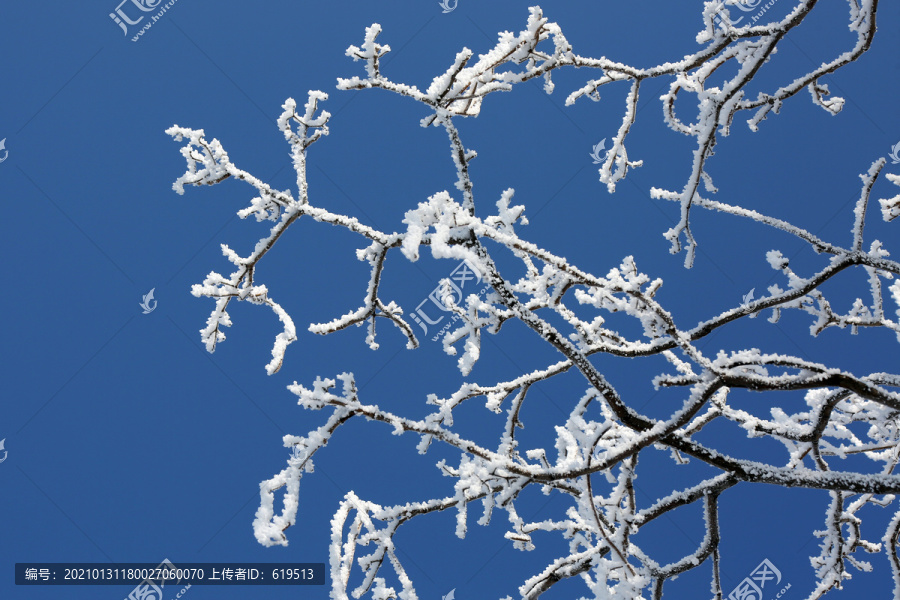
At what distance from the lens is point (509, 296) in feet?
6.23

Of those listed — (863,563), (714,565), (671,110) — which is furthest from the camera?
(863,563)

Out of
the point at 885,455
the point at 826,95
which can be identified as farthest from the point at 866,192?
the point at 885,455

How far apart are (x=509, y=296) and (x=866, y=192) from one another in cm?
182

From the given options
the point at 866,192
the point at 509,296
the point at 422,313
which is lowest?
the point at 509,296

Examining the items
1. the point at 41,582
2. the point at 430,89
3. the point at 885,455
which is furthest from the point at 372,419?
the point at 41,582

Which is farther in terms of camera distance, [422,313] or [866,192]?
[422,313]

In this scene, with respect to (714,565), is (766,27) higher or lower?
higher

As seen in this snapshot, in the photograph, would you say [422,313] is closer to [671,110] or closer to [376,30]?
[671,110]

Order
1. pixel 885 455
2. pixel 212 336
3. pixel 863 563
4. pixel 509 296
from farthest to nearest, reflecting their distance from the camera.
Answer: pixel 863 563 < pixel 885 455 < pixel 212 336 < pixel 509 296

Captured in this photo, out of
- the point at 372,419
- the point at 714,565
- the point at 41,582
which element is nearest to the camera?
the point at 372,419

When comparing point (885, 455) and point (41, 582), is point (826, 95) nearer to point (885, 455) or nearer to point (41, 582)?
point (885, 455)

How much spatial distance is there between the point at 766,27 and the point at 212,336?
2721mm

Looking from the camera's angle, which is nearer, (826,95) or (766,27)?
(766,27)

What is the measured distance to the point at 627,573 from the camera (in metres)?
1.98
